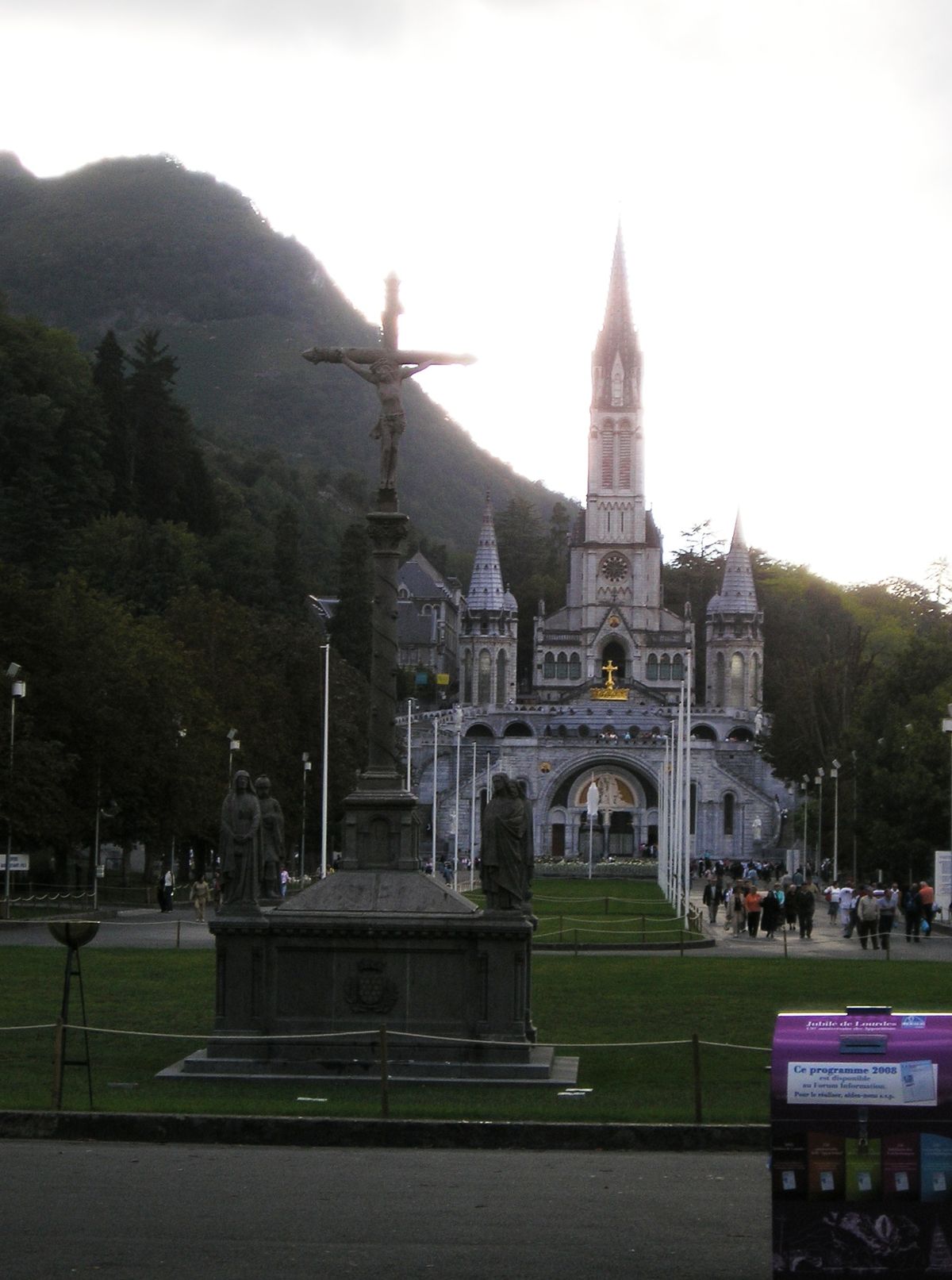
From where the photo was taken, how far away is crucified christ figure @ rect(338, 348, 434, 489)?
66.4 feet

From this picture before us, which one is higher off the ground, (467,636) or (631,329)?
(631,329)

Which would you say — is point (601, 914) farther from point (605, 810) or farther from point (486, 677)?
point (486, 677)

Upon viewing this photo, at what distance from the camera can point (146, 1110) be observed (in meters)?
16.0

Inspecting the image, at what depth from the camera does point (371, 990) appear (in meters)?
18.3

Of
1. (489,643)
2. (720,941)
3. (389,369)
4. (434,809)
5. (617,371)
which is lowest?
(720,941)

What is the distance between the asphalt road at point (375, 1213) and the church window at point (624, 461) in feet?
448

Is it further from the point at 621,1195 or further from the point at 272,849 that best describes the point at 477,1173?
the point at 272,849

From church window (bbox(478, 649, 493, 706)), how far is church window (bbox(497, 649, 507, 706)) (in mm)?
521

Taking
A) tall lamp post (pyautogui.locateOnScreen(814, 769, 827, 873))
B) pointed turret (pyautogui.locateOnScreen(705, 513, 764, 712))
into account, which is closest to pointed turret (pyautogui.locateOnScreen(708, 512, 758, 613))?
pointed turret (pyautogui.locateOnScreen(705, 513, 764, 712))

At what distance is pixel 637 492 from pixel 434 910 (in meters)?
133

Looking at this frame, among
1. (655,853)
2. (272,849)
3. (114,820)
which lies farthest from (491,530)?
(272,849)

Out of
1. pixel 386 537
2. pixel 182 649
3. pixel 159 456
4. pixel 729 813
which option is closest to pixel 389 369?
pixel 386 537

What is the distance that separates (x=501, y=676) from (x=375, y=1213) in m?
134

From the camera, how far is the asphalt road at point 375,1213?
10969 millimetres
